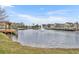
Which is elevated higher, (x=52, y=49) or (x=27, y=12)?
(x=27, y=12)

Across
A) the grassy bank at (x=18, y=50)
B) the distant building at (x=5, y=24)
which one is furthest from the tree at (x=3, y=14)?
the grassy bank at (x=18, y=50)

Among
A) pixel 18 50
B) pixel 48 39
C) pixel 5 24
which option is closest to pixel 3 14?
pixel 5 24

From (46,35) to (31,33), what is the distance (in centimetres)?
14

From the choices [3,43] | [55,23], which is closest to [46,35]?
[55,23]

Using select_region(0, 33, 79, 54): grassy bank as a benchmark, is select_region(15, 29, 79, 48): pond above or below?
above

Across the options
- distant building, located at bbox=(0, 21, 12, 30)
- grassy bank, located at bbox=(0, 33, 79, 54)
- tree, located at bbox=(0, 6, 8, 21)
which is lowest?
grassy bank, located at bbox=(0, 33, 79, 54)

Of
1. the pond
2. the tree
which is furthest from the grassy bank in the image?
the tree

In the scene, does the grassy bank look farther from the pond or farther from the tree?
the tree

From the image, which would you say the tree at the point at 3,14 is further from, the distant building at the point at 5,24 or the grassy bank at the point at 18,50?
the grassy bank at the point at 18,50

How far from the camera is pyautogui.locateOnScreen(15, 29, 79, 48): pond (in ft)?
12.1

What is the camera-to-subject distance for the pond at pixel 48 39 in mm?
3693
